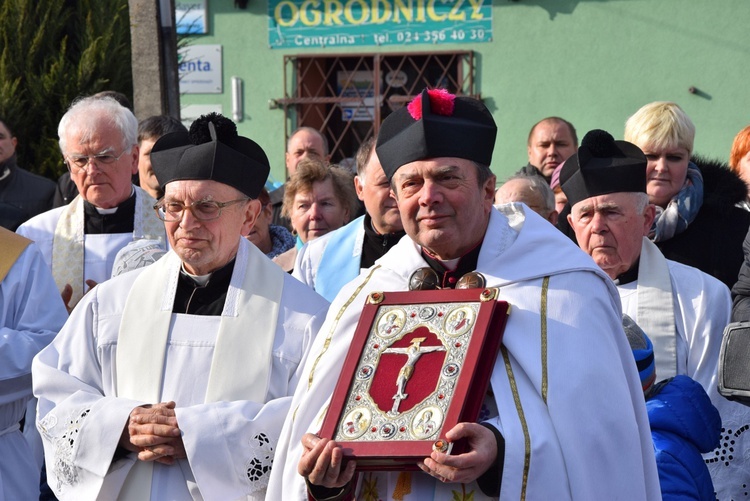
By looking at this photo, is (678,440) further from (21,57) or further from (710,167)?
(21,57)

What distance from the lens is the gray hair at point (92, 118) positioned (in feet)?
19.3

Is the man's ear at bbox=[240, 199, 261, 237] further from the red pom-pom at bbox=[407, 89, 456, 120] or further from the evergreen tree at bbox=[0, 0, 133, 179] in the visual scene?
the evergreen tree at bbox=[0, 0, 133, 179]

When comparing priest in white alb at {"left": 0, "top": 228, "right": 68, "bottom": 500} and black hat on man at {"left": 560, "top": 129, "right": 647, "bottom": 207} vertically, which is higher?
black hat on man at {"left": 560, "top": 129, "right": 647, "bottom": 207}

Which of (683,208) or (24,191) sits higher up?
(683,208)

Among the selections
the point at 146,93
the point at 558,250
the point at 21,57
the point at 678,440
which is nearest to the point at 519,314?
the point at 558,250

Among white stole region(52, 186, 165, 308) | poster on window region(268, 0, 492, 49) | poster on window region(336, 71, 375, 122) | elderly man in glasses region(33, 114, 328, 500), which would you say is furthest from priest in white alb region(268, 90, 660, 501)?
poster on window region(336, 71, 375, 122)

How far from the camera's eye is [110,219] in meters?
6.30

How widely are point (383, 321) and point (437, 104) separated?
0.74 meters

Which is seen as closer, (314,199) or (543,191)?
(543,191)

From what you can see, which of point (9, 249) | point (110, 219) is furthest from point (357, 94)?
point (9, 249)

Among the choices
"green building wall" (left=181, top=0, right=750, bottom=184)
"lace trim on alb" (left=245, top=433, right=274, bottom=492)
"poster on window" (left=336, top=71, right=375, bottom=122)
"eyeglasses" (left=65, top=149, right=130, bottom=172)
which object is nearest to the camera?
"lace trim on alb" (left=245, top=433, right=274, bottom=492)

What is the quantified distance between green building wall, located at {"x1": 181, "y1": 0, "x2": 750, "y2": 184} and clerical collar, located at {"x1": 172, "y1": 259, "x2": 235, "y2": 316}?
382 inches

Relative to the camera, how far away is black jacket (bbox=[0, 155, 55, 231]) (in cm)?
743

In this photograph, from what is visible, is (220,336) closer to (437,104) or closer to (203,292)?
(203,292)
